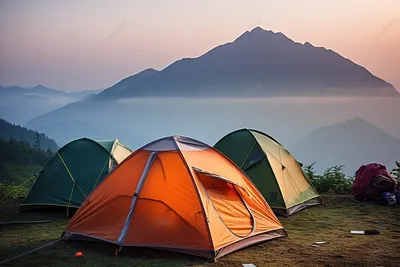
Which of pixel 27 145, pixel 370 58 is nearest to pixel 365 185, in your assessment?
pixel 27 145

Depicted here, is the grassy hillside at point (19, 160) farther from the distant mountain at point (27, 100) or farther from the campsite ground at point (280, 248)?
the distant mountain at point (27, 100)

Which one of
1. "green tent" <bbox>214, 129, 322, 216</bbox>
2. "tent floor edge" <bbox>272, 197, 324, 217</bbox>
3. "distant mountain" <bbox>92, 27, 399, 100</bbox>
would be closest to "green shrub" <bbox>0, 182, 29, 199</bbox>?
"green tent" <bbox>214, 129, 322, 216</bbox>

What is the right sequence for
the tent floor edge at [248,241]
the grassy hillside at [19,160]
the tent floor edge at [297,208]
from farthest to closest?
the grassy hillside at [19,160] < the tent floor edge at [297,208] < the tent floor edge at [248,241]

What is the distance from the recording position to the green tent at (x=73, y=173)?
9.53 metres

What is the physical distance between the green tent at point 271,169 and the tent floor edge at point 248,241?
6.39 feet

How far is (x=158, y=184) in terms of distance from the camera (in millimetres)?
6887

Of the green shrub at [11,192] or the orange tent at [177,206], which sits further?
the green shrub at [11,192]

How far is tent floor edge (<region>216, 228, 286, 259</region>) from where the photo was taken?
6.39 metres

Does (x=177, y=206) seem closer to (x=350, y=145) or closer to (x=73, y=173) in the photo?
(x=73, y=173)

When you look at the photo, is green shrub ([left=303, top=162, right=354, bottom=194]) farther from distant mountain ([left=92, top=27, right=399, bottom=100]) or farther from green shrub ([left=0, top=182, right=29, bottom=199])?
distant mountain ([left=92, top=27, right=399, bottom=100])

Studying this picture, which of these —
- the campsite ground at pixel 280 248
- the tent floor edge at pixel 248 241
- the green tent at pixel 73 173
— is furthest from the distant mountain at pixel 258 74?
the tent floor edge at pixel 248 241

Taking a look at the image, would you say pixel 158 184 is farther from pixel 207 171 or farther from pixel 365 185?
pixel 365 185

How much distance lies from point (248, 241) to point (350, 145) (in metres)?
36.3

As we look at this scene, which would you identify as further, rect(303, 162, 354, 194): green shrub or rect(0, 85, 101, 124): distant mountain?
rect(0, 85, 101, 124): distant mountain
